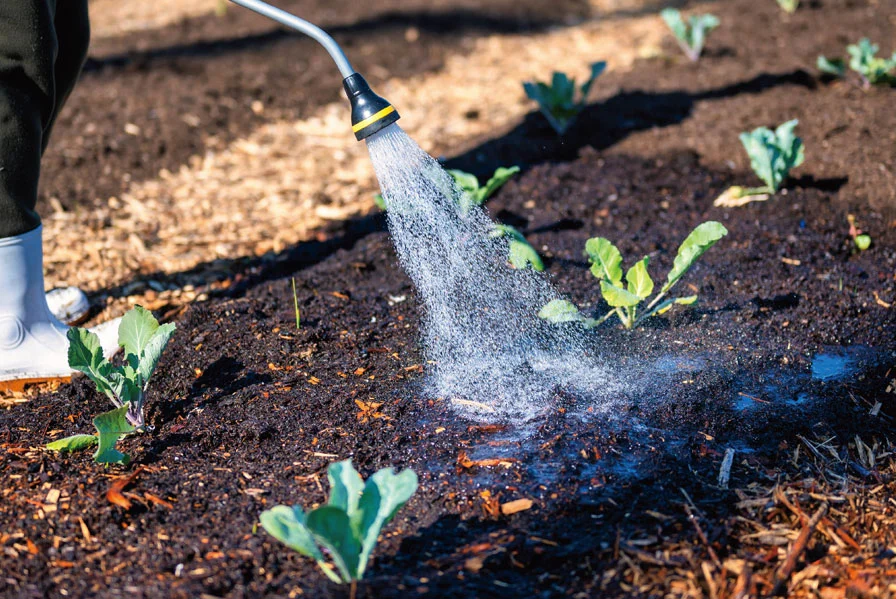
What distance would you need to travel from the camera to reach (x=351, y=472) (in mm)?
1860

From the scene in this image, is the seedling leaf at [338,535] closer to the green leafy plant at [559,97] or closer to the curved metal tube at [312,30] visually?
the curved metal tube at [312,30]

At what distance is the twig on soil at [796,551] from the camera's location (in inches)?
75.8

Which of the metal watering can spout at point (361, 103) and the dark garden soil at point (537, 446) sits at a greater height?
the metal watering can spout at point (361, 103)

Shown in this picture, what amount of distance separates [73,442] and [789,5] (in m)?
5.74

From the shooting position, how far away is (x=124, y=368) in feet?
8.07

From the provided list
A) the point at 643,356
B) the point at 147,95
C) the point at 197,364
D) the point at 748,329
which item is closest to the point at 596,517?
the point at 643,356

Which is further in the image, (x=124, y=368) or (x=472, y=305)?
(x=472, y=305)

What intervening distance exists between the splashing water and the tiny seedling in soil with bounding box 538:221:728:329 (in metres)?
0.15

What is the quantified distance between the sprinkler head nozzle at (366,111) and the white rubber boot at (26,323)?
1152mm

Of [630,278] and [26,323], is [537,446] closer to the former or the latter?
[630,278]

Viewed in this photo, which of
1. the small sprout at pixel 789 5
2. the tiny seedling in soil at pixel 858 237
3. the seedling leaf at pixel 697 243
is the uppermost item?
the seedling leaf at pixel 697 243

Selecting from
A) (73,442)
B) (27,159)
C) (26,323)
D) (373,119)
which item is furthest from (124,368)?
(373,119)

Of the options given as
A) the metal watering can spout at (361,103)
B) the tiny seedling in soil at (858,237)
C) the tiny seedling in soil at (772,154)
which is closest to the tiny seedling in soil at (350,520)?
the metal watering can spout at (361,103)

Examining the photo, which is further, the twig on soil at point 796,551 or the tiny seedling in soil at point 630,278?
the tiny seedling in soil at point 630,278
